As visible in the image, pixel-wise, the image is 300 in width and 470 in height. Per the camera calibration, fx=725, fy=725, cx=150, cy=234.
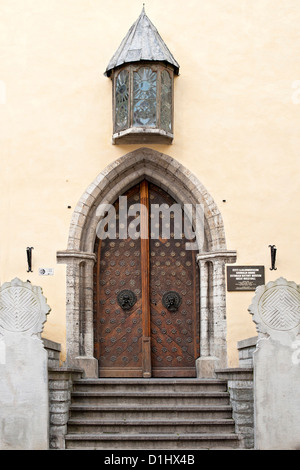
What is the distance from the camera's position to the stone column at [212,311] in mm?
9867

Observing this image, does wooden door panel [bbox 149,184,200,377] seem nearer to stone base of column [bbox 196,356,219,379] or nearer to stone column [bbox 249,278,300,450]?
stone base of column [bbox 196,356,219,379]

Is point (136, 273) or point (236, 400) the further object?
point (136, 273)

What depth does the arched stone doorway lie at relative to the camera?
389 inches

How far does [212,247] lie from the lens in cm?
1015

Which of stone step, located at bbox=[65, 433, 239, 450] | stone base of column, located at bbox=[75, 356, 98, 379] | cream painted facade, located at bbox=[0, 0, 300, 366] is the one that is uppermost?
cream painted facade, located at bbox=[0, 0, 300, 366]

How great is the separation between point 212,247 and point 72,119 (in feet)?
8.83

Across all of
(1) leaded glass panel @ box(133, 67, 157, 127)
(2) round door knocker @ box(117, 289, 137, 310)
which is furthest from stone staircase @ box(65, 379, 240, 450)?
(1) leaded glass panel @ box(133, 67, 157, 127)

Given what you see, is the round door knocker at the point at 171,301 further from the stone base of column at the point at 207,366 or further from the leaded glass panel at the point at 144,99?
the leaded glass panel at the point at 144,99

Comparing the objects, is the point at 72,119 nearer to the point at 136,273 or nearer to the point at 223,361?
the point at 136,273

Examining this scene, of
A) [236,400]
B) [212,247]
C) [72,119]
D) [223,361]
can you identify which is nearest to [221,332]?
[223,361]

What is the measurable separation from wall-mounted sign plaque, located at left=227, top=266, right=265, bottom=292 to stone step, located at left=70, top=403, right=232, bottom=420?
7.01ft

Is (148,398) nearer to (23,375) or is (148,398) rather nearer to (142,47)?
(23,375)

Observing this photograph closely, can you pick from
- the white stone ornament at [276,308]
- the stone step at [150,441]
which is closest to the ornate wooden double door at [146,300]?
the stone step at [150,441]

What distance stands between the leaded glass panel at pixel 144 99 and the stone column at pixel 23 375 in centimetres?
330
